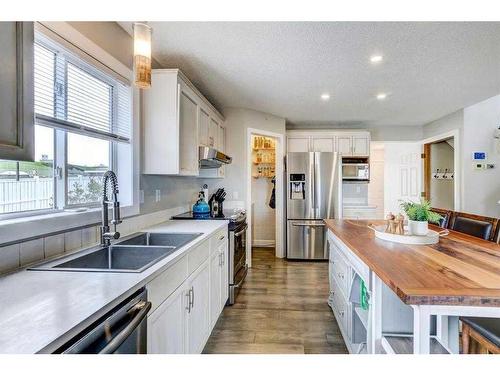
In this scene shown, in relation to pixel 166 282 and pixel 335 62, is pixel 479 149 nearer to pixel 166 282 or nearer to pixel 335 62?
pixel 335 62

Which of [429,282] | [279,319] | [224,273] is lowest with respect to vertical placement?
[279,319]

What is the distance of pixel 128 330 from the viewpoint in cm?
97

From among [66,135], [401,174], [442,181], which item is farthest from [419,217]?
[442,181]

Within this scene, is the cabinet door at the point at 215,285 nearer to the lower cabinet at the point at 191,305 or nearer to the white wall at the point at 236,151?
the lower cabinet at the point at 191,305

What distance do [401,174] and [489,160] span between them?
55.4 inches

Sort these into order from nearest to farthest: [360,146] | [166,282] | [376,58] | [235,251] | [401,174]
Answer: [166,282] < [376,58] < [235,251] < [360,146] < [401,174]

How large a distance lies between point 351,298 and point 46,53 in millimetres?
2379

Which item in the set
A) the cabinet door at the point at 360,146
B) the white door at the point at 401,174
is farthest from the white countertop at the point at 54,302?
the white door at the point at 401,174

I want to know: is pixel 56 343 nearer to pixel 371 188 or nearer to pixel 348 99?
pixel 348 99

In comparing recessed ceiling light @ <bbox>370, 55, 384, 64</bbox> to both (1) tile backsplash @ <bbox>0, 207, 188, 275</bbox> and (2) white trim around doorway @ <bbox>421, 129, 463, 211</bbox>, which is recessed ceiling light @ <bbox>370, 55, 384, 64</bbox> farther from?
(2) white trim around doorway @ <bbox>421, 129, 463, 211</bbox>

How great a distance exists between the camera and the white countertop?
0.74 m

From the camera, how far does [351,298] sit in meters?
2.04

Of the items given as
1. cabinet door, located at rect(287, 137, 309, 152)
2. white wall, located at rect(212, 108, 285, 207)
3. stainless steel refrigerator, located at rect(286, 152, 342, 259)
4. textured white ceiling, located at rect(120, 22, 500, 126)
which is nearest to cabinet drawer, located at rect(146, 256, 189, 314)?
textured white ceiling, located at rect(120, 22, 500, 126)

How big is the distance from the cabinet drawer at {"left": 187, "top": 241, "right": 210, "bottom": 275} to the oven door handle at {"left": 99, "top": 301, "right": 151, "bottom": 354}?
70 centimetres
